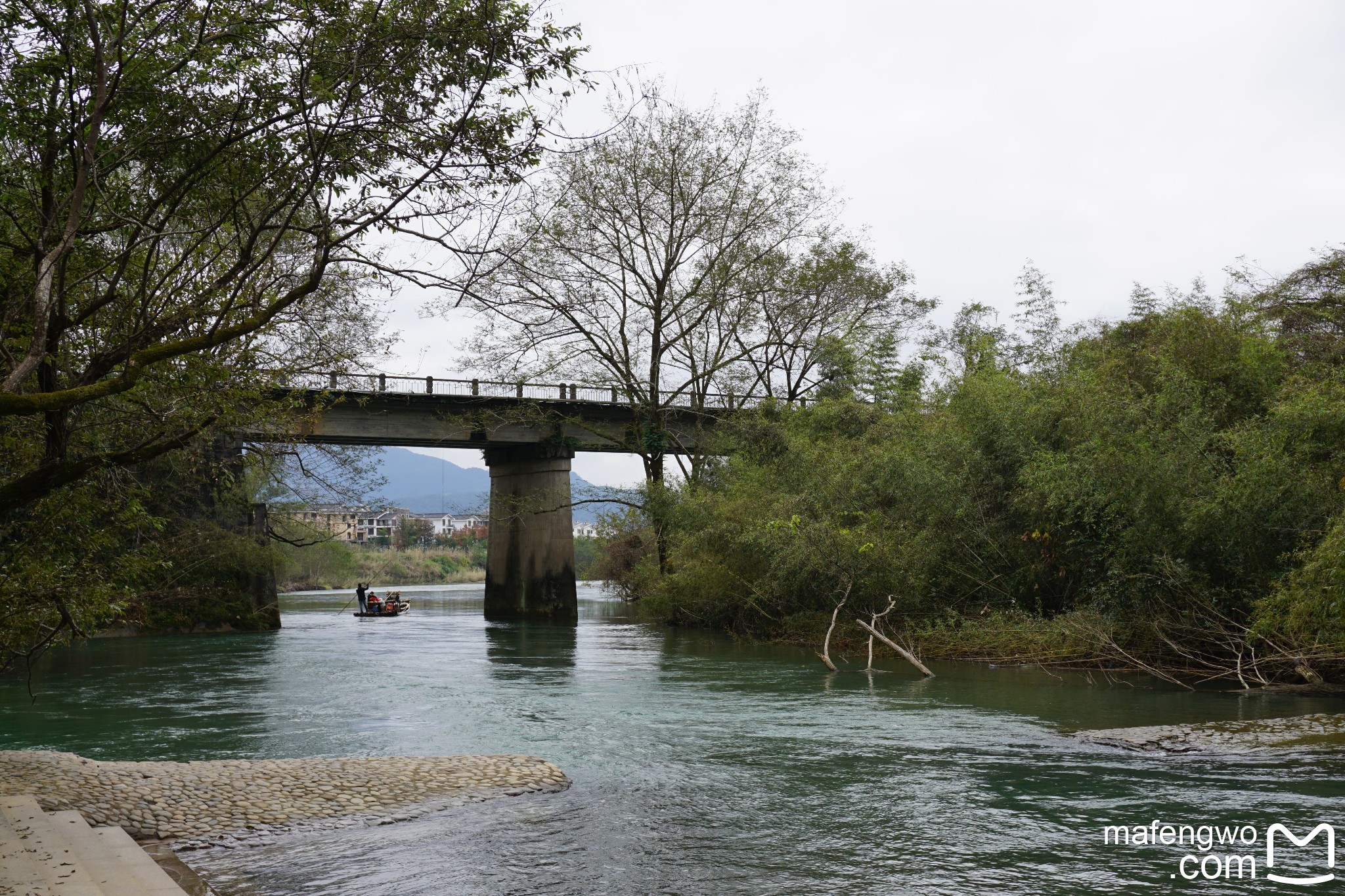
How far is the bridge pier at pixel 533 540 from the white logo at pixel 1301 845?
3409 centimetres

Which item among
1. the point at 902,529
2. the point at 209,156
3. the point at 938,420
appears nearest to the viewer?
the point at 209,156

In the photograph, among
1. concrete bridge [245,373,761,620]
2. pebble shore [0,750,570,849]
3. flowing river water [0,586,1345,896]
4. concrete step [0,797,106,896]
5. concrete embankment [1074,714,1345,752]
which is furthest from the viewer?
concrete bridge [245,373,761,620]

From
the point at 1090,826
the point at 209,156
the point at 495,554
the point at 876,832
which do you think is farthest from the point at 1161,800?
the point at 495,554

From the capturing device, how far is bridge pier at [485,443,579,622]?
141 feet

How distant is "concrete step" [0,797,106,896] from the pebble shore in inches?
26.0

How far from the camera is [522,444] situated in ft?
140

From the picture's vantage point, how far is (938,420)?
28.9 metres

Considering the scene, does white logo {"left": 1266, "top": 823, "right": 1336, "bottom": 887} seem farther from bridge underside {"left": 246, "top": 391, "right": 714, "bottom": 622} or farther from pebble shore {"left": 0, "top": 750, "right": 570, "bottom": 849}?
bridge underside {"left": 246, "top": 391, "right": 714, "bottom": 622}

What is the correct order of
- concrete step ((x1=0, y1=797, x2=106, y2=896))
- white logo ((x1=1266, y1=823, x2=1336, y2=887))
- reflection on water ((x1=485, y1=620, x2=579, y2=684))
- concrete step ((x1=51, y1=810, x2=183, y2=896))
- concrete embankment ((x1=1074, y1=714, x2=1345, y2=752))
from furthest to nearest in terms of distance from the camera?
reflection on water ((x1=485, y1=620, x2=579, y2=684))
concrete embankment ((x1=1074, y1=714, x2=1345, y2=752))
white logo ((x1=1266, y1=823, x2=1336, y2=887))
concrete step ((x1=51, y1=810, x2=183, y2=896))
concrete step ((x1=0, y1=797, x2=106, y2=896))

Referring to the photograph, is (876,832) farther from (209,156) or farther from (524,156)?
(209,156)

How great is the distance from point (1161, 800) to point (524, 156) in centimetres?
852

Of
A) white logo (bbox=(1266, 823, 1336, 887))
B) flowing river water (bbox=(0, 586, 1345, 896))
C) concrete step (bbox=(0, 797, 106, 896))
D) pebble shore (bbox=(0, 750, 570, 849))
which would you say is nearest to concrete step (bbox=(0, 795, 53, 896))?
concrete step (bbox=(0, 797, 106, 896))

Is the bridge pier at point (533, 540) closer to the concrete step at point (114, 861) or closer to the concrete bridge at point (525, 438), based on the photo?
the concrete bridge at point (525, 438)

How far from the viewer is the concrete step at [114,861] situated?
21.4 ft
